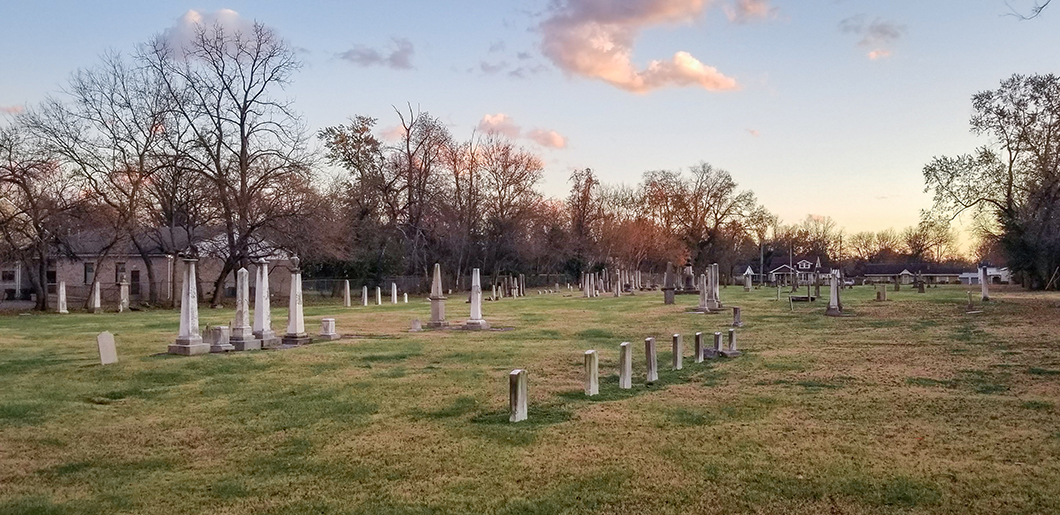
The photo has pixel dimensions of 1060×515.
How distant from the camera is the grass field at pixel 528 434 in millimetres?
6113

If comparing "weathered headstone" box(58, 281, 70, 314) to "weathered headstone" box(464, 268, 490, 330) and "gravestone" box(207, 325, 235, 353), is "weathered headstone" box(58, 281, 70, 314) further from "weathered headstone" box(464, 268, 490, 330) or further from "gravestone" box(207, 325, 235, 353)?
"gravestone" box(207, 325, 235, 353)

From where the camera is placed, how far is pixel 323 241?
3912 cm

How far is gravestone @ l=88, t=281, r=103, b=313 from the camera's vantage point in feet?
115

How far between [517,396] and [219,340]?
10.4 metres

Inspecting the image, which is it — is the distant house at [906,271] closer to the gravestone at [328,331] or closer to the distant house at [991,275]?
the distant house at [991,275]

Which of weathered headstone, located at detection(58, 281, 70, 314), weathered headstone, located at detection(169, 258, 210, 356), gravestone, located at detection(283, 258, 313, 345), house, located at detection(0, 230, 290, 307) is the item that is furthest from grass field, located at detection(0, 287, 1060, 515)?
house, located at detection(0, 230, 290, 307)

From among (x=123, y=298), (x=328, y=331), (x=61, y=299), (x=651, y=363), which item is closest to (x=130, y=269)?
(x=123, y=298)

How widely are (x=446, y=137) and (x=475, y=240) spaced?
893 cm

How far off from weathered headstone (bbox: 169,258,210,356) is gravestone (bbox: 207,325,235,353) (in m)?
0.16

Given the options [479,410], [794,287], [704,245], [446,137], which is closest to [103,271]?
[446,137]

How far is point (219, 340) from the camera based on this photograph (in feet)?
55.4

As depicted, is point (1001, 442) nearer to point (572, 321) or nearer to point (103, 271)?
point (572, 321)

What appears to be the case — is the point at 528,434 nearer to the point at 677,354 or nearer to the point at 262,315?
the point at 677,354

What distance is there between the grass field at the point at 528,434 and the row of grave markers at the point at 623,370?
0.72 feet
